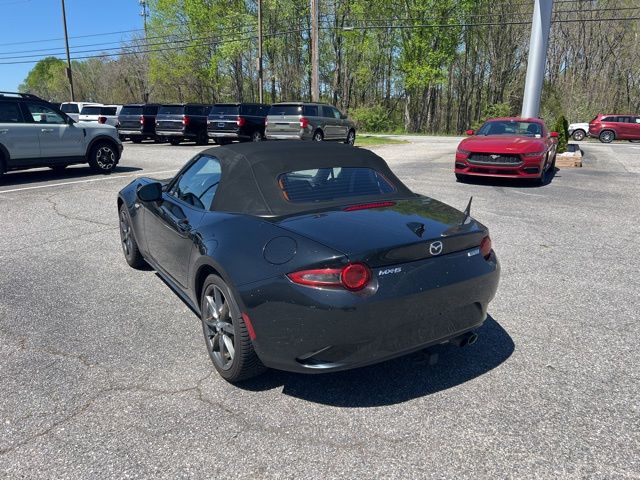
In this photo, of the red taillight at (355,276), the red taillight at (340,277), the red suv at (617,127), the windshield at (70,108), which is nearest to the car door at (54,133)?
the red taillight at (340,277)

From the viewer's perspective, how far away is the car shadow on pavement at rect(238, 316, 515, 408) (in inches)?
113

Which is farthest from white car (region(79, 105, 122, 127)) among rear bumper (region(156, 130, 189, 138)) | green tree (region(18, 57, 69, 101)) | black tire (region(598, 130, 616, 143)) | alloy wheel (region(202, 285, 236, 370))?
green tree (region(18, 57, 69, 101))

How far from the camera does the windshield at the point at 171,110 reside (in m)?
22.1

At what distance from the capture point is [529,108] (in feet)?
58.9

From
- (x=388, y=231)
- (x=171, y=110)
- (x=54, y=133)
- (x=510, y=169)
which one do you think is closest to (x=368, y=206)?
(x=388, y=231)

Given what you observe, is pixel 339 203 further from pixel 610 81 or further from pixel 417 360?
pixel 610 81

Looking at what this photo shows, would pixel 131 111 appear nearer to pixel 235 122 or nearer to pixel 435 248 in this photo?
pixel 235 122

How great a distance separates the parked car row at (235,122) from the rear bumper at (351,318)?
56.5ft

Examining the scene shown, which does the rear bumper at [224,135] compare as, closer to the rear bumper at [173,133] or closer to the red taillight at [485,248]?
the rear bumper at [173,133]

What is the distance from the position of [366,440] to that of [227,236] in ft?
4.76

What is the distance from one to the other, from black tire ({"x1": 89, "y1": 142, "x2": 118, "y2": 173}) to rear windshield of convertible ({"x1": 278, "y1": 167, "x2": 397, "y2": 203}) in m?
10.7

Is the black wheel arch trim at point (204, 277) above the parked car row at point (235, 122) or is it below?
below

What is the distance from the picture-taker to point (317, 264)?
8.17ft

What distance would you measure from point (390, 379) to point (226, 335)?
1.10 meters
